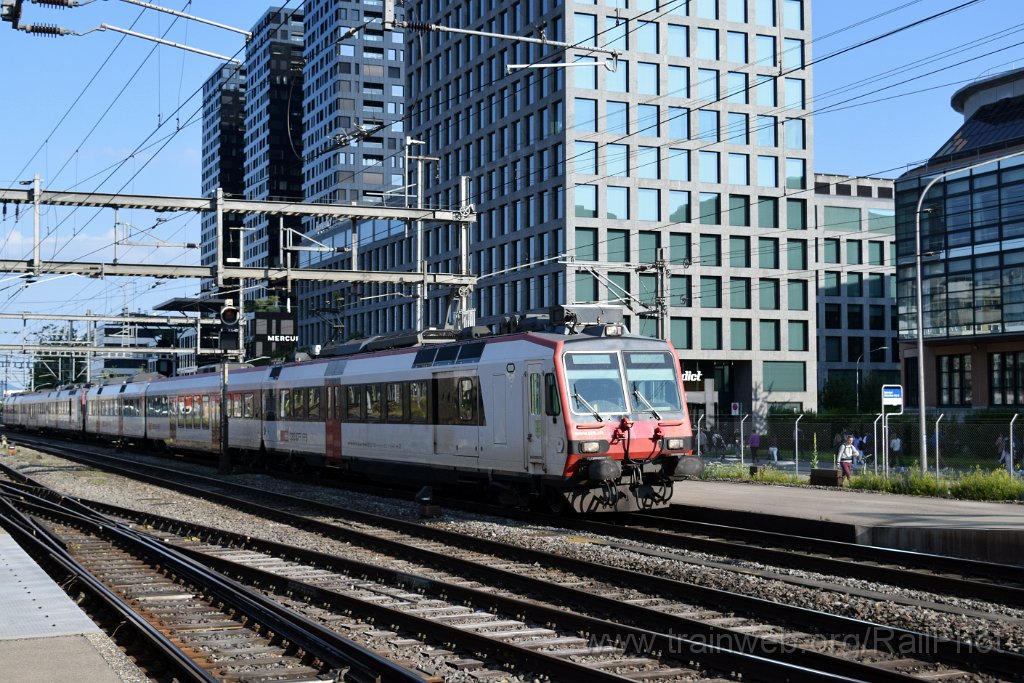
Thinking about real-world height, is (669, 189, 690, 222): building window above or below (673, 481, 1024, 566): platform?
above

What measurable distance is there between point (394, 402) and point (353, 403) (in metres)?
2.76

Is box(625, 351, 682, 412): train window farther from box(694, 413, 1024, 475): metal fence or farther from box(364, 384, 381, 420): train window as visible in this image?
box(694, 413, 1024, 475): metal fence

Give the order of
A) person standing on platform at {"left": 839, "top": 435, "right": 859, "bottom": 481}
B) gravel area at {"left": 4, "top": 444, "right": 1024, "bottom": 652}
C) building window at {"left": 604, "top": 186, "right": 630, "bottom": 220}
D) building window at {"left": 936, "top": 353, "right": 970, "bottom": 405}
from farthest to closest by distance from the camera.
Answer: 1. building window at {"left": 604, "top": 186, "right": 630, "bottom": 220}
2. building window at {"left": 936, "top": 353, "right": 970, "bottom": 405}
3. person standing on platform at {"left": 839, "top": 435, "right": 859, "bottom": 481}
4. gravel area at {"left": 4, "top": 444, "right": 1024, "bottom": 652}

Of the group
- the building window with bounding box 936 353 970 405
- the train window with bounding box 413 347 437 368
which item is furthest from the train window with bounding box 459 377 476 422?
the building window with bounding box 936 353 970 405

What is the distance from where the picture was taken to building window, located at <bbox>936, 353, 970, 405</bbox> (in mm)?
58531

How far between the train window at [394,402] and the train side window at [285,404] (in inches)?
294

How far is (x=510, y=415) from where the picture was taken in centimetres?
2033

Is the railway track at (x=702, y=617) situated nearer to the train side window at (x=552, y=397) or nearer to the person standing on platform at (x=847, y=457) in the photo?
the train side window at (x=552, y=397)

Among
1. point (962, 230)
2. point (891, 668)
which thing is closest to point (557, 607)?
point (891, 668)

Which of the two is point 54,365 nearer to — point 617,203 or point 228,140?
point 228,140

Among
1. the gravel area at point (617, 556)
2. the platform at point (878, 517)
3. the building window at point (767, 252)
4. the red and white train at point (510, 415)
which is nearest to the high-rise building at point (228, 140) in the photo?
the building window at point (767, 252)

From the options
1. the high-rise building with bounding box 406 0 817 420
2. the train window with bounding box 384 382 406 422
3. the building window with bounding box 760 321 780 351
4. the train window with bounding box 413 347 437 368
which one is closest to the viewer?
the train window with bounding box 413 347 437 368

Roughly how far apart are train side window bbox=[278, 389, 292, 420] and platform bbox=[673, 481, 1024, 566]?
1227 cm

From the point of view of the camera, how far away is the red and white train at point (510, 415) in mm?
19000
